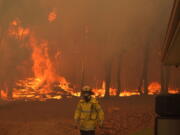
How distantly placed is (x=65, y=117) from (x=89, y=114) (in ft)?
24.0

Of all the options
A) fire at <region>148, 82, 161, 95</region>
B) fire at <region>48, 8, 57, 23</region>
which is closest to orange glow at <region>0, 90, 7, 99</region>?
fire at <region>48, 8, 57, 23</region>

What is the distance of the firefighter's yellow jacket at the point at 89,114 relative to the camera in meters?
5.21

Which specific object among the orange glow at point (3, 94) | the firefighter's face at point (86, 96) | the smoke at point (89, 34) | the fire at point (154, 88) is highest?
the smoke at point (89, 34)

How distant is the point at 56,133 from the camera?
33.2 feet

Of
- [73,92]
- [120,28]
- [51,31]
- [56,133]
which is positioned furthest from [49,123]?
[51,31]

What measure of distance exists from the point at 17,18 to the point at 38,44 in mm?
2932

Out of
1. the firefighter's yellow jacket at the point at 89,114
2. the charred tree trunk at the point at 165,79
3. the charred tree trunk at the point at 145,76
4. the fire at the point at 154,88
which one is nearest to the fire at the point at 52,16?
the charred tree trunk at the point at 145,76

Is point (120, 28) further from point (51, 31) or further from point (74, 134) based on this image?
point (74, 134)

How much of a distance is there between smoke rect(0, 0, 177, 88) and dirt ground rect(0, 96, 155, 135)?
4475 mm

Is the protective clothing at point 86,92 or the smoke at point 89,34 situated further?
the smoke at point 89,34

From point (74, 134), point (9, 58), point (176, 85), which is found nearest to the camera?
point (74, 134)

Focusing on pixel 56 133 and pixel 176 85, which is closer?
pixel 56 133

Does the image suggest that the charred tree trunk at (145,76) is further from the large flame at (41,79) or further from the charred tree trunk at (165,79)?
the large flame at (41,79)

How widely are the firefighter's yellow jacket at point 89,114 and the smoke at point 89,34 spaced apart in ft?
39.5
